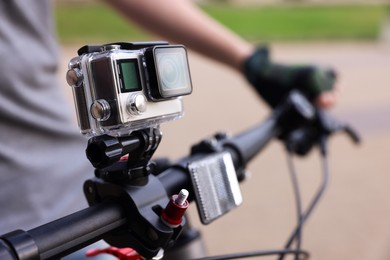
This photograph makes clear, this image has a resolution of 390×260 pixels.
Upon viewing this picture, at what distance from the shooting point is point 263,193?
3686mm

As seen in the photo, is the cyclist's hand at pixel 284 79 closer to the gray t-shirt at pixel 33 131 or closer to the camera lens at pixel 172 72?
the gray t-shirt at pixel 33 131

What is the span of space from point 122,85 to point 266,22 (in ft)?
54.8

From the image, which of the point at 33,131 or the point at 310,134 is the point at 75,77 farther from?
the point at 310,134

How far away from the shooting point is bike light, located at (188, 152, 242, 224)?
0.66m

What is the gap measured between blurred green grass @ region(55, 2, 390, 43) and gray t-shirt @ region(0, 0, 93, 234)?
12293 mm

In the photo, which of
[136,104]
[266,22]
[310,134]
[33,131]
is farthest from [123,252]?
[266,22]

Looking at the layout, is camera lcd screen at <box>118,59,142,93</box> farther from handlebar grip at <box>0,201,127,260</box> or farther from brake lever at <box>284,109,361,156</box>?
brake lever at <box>284,109,361,156</box>

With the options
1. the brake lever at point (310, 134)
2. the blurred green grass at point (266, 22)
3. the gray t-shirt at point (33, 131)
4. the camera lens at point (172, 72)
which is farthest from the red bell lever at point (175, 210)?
the blurred green grass at point (266, 22)

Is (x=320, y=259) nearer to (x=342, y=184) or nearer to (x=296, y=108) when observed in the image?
(x=342, y=184)

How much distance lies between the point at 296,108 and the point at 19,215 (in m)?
0.63

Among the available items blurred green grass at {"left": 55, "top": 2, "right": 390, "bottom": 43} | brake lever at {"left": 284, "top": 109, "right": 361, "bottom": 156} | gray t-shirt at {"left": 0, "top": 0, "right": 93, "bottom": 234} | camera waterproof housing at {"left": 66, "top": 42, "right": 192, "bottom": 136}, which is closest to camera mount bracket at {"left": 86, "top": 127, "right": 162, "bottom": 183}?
camera waterproof housing at {"left": 66, "top": 42, "right": 192, "bottom": 136}

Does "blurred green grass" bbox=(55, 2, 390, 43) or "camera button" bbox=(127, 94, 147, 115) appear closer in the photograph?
"camera button" bbox=(127, 94, 147, 115)

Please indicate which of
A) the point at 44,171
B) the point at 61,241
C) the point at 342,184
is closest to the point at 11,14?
the point at 44,171

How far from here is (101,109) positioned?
0.50 m
